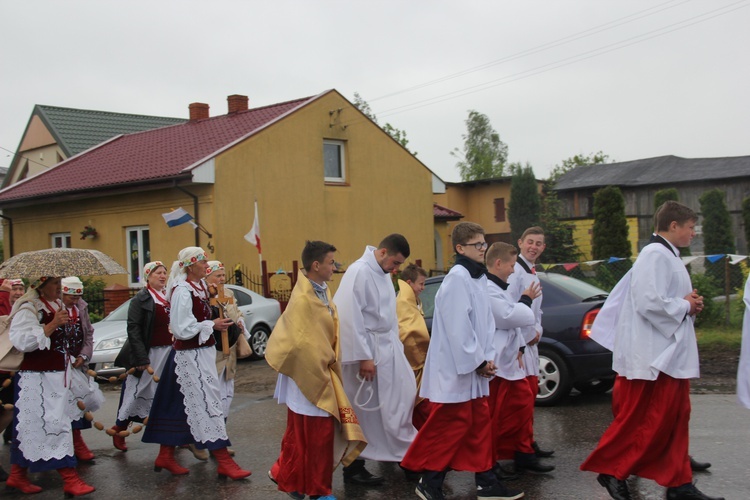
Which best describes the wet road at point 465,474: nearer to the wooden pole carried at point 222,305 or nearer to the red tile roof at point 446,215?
the wooden pole carried at point 222,305

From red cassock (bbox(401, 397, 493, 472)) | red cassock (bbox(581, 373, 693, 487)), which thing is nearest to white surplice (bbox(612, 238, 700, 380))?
red cassock (bbox(581, 373, 693, 487))

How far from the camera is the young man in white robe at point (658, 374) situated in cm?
Result: 551

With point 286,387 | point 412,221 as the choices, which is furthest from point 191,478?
point 412,221

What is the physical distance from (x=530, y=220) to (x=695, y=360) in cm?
2976

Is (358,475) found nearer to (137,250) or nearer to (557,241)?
(137,250)

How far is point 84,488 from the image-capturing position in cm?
673

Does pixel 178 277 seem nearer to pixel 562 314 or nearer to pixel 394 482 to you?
pixel 394 482

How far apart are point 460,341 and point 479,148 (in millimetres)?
67683

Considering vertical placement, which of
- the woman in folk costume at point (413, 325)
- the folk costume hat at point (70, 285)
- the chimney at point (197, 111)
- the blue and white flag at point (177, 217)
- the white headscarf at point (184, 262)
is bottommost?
the woman in folk costume at point (413, 325)

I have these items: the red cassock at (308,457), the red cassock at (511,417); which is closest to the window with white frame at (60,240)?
the red cassock at (308,457)

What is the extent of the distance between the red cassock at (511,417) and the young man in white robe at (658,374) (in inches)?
33.5

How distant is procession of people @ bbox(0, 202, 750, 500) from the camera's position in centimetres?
565

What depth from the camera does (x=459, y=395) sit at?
5.79 meters

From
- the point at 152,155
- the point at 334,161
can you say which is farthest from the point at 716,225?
the point at 152,155
